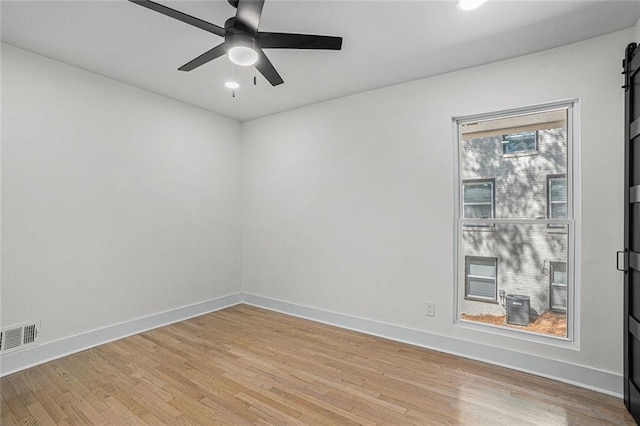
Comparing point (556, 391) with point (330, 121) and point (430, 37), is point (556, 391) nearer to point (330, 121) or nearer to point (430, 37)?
point (430, 37)

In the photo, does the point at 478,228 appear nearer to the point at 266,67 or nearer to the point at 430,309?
the point at 430,309

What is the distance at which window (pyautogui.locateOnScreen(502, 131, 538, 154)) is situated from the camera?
2.75m

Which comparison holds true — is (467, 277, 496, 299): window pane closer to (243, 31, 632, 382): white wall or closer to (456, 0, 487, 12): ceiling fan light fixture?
(243, 31, 632, 382): white wall

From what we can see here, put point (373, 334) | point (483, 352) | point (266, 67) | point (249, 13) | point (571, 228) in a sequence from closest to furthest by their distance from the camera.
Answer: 1. point (249, 13)
2. point (266, 67)
3. point (571, 228)
4. point (483, 352)
5. point (373, 334)

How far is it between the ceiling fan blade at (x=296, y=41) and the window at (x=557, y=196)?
215 centimetres

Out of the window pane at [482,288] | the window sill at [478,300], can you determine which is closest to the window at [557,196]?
the window pane at [482,288]

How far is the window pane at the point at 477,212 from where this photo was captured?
2.94 m

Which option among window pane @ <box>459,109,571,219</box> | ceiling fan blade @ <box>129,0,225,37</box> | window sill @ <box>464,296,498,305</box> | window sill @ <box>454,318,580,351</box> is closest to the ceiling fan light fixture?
window pane @ <box>459,109,571,219</box>

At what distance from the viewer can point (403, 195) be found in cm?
326

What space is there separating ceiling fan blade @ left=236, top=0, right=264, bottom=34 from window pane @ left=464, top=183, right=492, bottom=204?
235 centimetres

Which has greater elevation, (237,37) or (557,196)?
(237,37)

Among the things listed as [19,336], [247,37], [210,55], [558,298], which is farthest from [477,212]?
[19,336]

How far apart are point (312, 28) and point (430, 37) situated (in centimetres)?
94

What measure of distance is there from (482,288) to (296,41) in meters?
2.70
